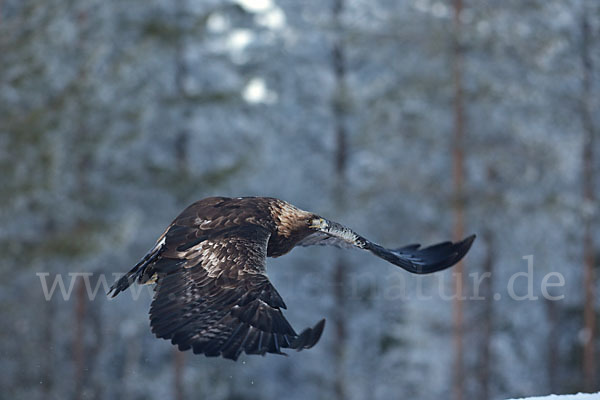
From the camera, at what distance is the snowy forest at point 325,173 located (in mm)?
11180

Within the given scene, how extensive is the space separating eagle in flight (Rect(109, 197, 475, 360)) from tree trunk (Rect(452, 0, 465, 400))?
5623 mm

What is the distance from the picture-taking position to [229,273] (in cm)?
440

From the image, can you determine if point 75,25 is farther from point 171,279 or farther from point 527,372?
point 527,372

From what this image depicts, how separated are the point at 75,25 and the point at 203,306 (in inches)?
337

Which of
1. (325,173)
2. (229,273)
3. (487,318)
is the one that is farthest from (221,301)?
(325,173)

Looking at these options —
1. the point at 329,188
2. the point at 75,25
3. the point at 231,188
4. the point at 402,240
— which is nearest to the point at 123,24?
the point at 75,25

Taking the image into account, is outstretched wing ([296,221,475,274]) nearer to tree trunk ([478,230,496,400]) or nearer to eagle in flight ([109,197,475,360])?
eagle in flight ([109,197,475,360])

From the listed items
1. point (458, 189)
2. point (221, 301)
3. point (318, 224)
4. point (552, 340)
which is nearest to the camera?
point (221, 301)

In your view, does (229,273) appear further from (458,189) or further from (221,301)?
(458,189)

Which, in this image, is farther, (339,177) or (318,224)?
(339,177)

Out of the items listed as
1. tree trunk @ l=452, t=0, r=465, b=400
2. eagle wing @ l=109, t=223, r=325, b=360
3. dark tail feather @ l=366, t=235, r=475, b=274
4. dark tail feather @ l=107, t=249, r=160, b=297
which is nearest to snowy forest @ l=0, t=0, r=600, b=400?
tree trunk @ l=452, t=0, r=465, b=400

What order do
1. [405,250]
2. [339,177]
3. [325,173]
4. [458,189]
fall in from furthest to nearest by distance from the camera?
[325,173], [339,177], [458,189], [405,250]

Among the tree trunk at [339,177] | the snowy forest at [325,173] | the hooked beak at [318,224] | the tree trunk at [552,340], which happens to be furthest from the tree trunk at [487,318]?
the hooked beak at [318,224]

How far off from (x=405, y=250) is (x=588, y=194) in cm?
926
